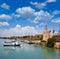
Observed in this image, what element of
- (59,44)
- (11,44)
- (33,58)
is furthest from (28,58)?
(11,44)

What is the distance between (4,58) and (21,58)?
257 centimetres

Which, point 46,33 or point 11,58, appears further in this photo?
point 46,33

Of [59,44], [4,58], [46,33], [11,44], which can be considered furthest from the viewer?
[46,33]

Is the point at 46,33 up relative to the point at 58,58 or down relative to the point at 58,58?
up

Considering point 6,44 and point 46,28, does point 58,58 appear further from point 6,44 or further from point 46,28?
point 46,28

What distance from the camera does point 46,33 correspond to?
64438mm

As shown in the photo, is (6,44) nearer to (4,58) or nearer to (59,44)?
(59,44)

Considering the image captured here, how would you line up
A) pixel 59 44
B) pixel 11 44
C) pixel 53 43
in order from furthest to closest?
pixel 11 44 < pixel 53 43 < pixel 59 44

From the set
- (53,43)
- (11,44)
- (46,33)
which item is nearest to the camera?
(53,43)

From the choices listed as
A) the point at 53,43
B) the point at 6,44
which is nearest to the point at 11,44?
the point at 6,44

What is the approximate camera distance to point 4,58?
85.0 feet

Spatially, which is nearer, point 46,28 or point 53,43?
point 53,43

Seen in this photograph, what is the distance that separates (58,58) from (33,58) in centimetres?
395

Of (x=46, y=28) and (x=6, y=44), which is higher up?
(x=46, y=28)
